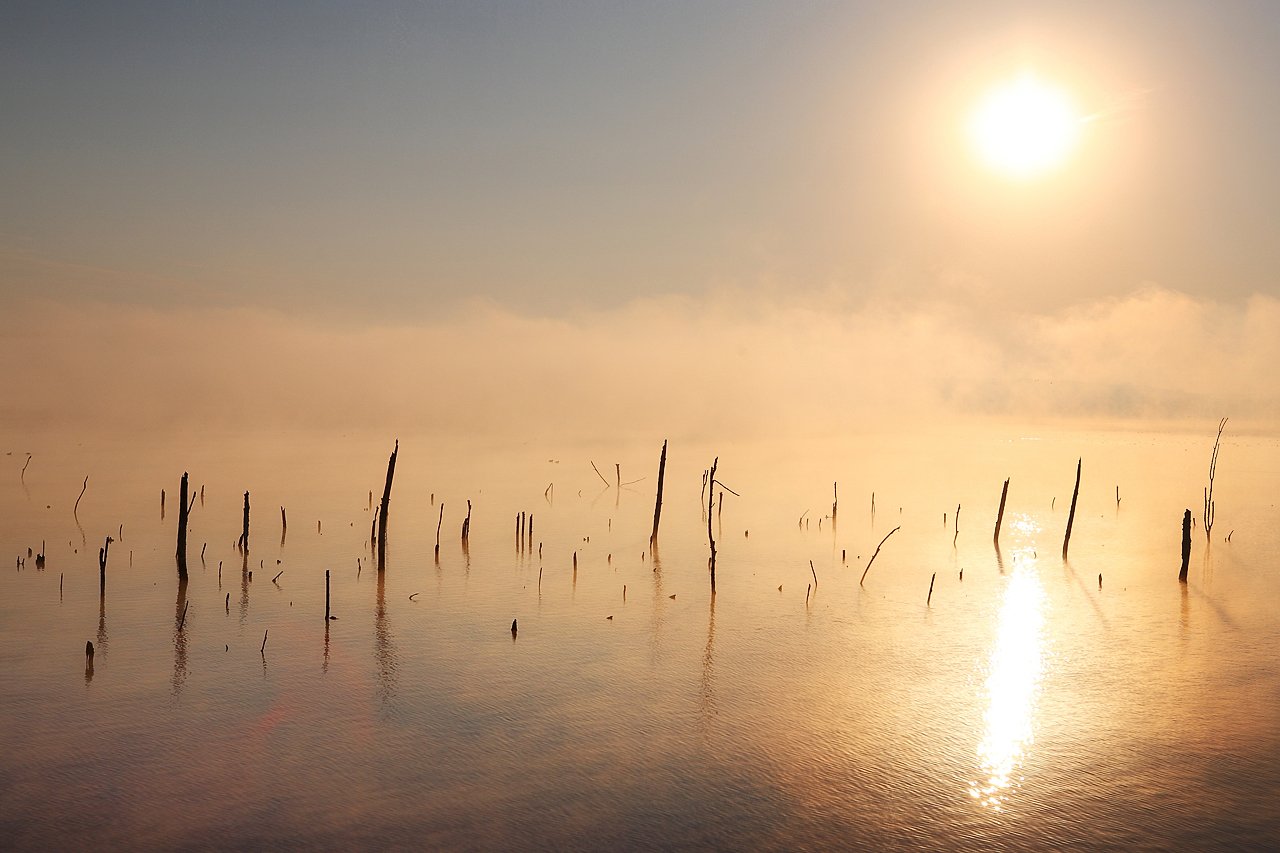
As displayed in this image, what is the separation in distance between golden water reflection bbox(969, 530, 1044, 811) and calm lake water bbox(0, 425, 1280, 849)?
0.31 ft

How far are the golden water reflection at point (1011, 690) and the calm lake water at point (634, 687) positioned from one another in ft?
0.31

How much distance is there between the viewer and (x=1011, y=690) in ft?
63.8

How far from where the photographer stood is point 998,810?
13.9m

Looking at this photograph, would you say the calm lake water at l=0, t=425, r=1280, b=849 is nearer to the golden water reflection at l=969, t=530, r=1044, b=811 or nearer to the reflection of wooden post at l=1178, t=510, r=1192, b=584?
the golden water reflection at l=969, t=530, r=1044, b=811

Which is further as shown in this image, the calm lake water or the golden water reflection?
the golden water reflection

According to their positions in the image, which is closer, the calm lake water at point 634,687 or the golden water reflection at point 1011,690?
the calm lake water at point 634,687

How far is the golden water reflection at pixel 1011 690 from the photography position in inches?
592

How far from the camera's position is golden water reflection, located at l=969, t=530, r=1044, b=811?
592 inches

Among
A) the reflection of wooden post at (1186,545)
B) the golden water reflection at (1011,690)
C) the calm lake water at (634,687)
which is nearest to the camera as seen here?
the calm lake water at (634,687)

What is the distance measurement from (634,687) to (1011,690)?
7962 mm

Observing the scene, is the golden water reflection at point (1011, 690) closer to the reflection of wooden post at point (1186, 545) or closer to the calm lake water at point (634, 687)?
the calm lake water at point (634, 687)

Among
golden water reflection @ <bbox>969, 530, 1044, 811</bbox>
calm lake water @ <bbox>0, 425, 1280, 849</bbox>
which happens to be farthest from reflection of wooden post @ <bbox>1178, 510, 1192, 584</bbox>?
golden water reflection @ <bbox>969, 530, 1044, 811</bbox>

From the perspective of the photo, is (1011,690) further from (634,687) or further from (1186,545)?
(1186,545)

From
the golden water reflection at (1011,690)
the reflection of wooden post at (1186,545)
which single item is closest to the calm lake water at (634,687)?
the golden water reflection at (1011,690)
